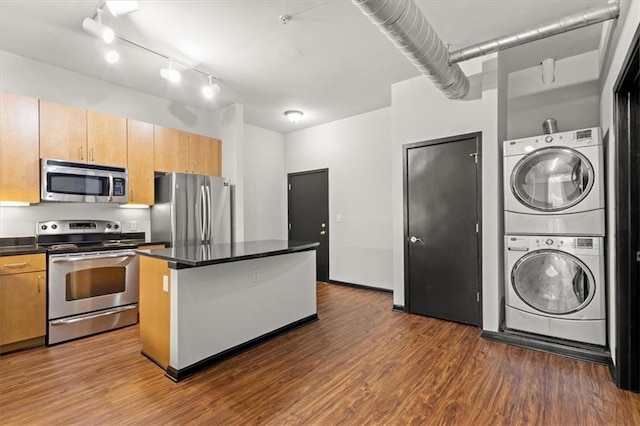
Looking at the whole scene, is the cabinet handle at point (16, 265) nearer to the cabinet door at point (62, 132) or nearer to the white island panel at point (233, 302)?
the cabinet door at point (62, 132)

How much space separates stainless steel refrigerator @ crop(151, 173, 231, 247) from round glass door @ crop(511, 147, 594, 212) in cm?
374

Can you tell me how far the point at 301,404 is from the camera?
6.68ft

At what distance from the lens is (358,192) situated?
204 inches

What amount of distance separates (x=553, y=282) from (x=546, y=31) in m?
2.18

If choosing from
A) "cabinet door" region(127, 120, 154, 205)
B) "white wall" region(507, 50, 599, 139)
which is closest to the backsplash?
"cabinet door" region(127, 120, 154, 205)

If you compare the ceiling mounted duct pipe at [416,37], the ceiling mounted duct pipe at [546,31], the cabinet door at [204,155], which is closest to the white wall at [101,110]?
the cabinet door at [204,155]

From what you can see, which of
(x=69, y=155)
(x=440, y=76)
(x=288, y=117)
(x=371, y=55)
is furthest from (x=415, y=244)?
(x=69, y=155)

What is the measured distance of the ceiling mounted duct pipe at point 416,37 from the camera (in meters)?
1.87

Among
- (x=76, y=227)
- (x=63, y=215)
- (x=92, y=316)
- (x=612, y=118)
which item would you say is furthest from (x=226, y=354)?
(x=612, y=118)

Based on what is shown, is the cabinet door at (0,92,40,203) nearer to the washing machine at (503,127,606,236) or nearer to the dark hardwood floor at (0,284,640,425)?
the dark hardwood floor at (0,284,640,425)

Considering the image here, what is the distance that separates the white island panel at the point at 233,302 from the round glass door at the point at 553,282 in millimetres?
2208

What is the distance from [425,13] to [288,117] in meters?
2.91

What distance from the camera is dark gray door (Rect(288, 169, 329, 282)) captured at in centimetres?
566

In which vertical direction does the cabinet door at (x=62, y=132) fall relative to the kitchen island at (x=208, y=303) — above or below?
above
